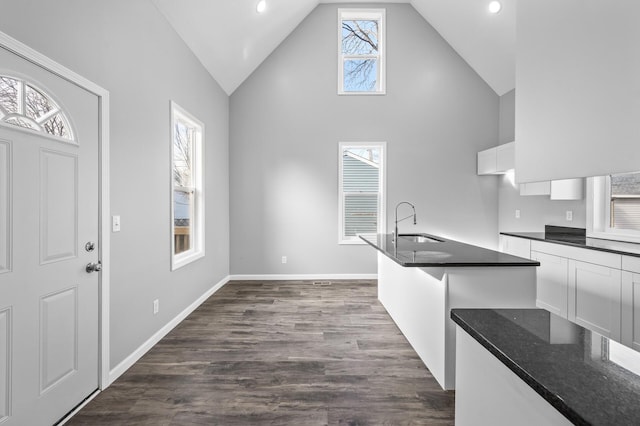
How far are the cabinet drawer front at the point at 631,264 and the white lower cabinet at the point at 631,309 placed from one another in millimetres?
31

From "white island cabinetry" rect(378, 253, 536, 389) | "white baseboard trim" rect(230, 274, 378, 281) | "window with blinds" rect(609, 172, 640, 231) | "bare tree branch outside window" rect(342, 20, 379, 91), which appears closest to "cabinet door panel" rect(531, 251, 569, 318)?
"window with blinds" rect(609, 172, 640, 231)

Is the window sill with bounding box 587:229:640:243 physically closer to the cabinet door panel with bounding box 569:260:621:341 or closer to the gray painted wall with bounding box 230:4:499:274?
the cabinet door panel with bounding box 569:260:621:341

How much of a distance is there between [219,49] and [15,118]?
3.02m

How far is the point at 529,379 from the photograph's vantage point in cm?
65

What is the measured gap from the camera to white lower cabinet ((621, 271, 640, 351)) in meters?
2.55

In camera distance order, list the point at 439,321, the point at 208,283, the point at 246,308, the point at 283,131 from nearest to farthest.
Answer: the point at 439,321
the point at 246,308
the point at 208,283
the point at 283,131

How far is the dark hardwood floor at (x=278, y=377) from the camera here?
202 centimetres

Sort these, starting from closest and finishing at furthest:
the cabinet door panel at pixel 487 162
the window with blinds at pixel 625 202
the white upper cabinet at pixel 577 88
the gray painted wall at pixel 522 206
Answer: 1. the white upper cabinet at pixel 577 88
2. the window with blinds at pixel 625 202
3. the gray painted wall at pixel 522 206
4. the cabinet door panel at pixel 487 162

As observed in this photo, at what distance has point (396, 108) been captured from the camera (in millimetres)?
5438

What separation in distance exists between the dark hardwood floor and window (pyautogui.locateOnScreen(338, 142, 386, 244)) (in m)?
1.91

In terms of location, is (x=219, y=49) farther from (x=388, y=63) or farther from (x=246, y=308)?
(x=246, y=308)

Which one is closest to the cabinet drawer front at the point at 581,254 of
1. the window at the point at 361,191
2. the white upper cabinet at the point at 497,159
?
the white upper cabinet at the point at 497,159

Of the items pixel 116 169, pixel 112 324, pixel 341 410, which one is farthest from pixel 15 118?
pixel 341 410

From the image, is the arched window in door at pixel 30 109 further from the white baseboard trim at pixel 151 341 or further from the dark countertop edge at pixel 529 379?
the dark countertop edge at pixel 529 379
